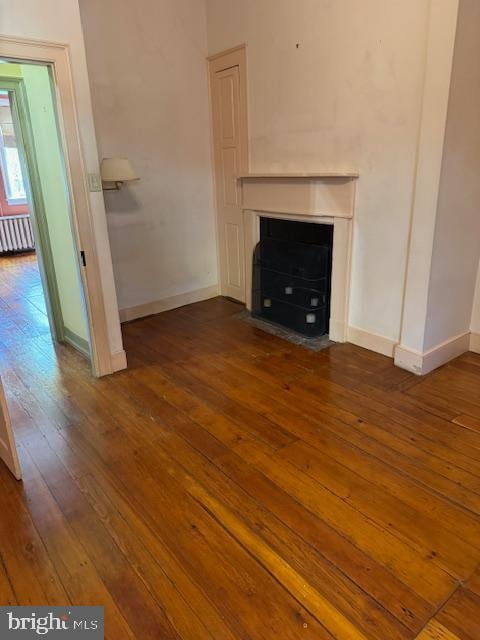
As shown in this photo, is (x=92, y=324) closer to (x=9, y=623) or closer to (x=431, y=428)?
(x=9, y=623)

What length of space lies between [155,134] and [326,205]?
1.82m

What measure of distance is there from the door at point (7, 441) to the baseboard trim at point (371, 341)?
8.30 ft

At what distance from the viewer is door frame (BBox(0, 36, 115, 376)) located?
2539mm

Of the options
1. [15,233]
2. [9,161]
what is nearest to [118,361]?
[15,233]

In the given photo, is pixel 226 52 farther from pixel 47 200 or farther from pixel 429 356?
pixel 429 356

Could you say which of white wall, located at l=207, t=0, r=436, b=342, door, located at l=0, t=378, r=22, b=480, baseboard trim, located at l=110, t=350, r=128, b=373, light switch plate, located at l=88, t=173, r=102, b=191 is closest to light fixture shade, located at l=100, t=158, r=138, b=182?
light switch plate, located at l=88, t=173, r=102, b=191

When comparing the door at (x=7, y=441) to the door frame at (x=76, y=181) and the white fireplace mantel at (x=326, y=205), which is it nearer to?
the door frame at (x=76, y=181)

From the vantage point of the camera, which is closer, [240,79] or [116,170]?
[116,170]

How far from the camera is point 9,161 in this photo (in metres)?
8.21

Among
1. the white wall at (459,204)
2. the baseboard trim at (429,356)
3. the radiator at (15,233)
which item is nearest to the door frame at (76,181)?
the baseboard trim at (429,356)

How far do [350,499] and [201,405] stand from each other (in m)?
1.13

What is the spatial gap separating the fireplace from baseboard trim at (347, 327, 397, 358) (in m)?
0.30

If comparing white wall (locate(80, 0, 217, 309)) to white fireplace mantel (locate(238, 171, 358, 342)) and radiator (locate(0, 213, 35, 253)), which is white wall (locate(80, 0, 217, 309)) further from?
radiator (locate(0, 213, 35, 253))

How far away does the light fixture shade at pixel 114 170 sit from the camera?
A: 361 centimetres
